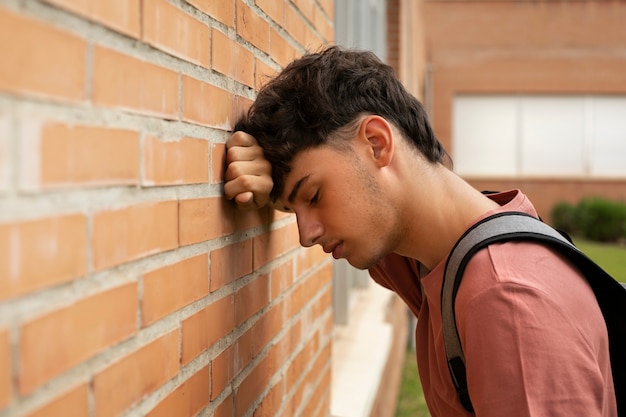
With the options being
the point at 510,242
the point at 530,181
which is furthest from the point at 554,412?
the point at 530,181

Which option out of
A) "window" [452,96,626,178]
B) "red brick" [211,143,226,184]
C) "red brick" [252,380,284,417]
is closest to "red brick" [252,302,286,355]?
"red brick" [252,380,284,417]

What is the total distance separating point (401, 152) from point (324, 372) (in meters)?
1.31

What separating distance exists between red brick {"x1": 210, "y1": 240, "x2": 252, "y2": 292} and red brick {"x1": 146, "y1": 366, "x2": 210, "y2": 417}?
20 cm

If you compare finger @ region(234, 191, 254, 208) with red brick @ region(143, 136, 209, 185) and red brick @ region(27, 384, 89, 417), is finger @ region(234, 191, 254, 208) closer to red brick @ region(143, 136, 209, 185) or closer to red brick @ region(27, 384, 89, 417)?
red brick @ region(143, 136, 209, 185)

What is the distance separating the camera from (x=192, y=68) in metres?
1.47

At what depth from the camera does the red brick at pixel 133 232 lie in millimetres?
1104

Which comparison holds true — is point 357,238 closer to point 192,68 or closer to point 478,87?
point 192,68

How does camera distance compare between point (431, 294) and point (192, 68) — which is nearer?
point (192, 68)

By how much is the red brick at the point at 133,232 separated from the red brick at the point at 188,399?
0.29 m

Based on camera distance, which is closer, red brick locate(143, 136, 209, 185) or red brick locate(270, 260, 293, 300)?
red brick locate(143, 136, 209, 185)

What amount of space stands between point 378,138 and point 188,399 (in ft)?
2.68

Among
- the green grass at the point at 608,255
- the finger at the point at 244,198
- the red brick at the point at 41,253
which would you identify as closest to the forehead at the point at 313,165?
the finger at the point at 244,198

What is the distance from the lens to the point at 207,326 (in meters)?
1.59

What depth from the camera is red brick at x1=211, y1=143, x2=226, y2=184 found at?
1645 millimetres
